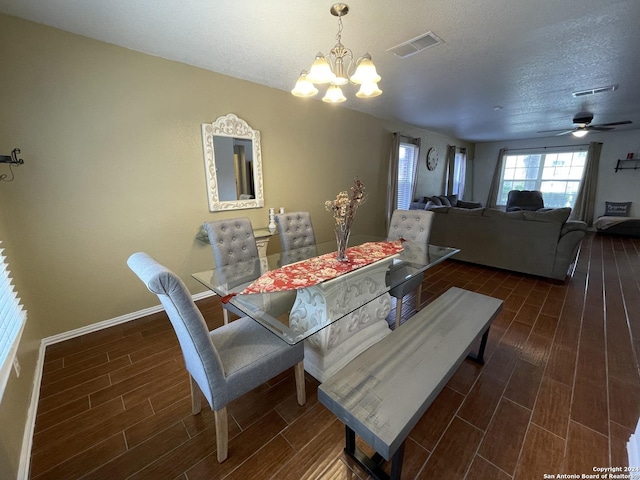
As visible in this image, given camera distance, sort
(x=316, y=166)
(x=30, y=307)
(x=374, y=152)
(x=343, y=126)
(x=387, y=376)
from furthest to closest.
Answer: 1. (x=374, y=152)
2. (x=343, y=126)
3. (x=316, y=166)
4. (x=30, y=307)
5. (x=387, y=376)

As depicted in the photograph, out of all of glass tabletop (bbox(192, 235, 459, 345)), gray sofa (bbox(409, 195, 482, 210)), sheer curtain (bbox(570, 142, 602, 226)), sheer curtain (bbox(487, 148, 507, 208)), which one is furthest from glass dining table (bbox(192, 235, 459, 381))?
sheer curtain (bbox(487, 148, 507, 208))

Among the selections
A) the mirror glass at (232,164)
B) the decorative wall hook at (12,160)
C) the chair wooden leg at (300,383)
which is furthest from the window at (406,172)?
the decorative wall hook at (12,160)

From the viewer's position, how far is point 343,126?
3941mm

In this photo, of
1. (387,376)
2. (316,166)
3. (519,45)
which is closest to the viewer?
(387,376)

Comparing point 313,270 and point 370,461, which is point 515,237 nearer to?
point 313,270

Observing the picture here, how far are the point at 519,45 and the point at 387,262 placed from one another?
2.09 metres

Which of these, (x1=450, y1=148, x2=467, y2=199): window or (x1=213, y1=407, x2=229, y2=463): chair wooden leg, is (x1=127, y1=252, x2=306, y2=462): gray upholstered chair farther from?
(x1=450, y1=148, x2=467, y2=199): window

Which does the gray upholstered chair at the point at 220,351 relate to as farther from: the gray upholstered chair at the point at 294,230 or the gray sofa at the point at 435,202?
the gray sofa at the point at 435,202

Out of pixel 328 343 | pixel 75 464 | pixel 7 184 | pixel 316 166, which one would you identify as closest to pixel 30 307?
pixel 7 184

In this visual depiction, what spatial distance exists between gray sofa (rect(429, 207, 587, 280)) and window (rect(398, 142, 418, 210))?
4.64 ft

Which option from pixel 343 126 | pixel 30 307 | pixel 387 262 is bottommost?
pixel 30 307

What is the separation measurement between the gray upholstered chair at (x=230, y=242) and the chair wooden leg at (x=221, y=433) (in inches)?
35.6

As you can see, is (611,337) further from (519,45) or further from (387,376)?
(519,45)

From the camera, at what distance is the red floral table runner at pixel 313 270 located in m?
1.59
